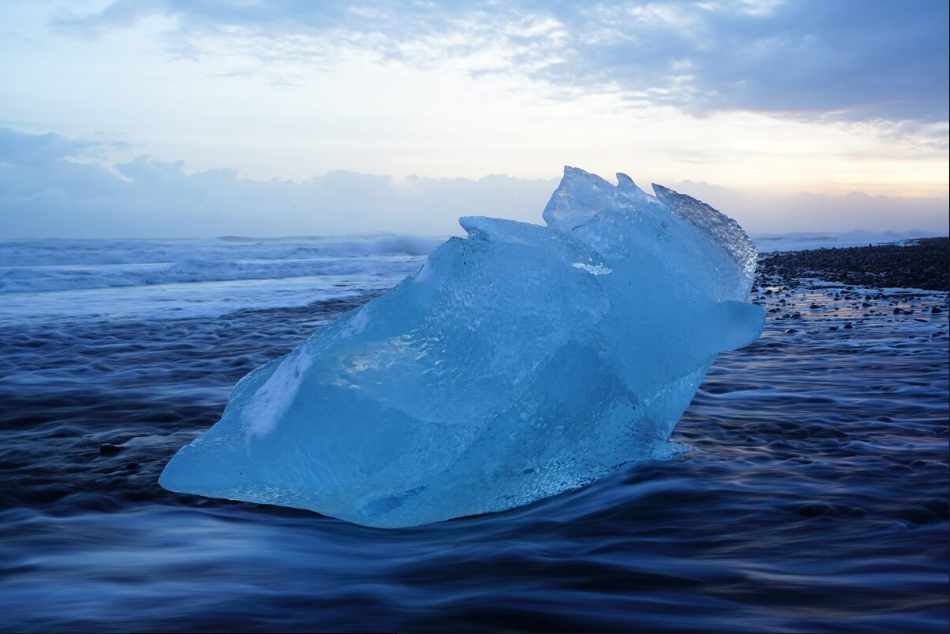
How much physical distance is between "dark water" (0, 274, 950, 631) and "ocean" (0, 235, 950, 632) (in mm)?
11

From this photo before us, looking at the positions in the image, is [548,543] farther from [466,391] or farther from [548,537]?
[466,391]

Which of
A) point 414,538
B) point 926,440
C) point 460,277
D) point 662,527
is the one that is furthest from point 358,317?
point 926,440

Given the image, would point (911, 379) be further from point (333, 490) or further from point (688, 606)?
point (333, 490)

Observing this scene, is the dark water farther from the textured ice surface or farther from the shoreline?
the shoreline

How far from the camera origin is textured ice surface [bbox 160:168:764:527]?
10.3 ft

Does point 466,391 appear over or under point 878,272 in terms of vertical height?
under

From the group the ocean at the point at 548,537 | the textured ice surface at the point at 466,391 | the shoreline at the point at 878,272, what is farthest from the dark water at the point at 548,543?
the shoreline at the point at 878,272

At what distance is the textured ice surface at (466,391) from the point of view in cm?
314

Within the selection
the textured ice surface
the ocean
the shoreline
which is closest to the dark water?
the ocean

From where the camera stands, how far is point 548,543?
305cm

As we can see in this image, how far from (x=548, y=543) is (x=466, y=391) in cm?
69

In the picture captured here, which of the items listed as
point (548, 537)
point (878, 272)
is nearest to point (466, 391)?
point (548, 537)

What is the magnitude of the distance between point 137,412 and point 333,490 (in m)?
2.75

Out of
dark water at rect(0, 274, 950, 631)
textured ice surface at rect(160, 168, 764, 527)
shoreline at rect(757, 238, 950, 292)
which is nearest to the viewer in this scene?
dark water at rect(0, 274, 950, 631)
